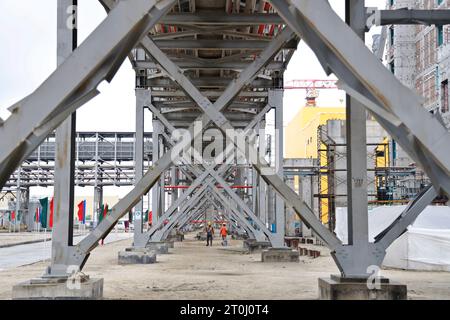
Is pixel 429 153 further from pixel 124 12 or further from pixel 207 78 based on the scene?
pixel 207 78

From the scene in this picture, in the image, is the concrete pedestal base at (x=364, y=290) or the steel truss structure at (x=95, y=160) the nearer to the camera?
the concrete pedestal base at (x=364, y=290)

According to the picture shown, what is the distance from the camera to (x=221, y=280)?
14.0 m

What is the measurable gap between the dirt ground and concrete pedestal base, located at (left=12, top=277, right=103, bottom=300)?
4.68ft

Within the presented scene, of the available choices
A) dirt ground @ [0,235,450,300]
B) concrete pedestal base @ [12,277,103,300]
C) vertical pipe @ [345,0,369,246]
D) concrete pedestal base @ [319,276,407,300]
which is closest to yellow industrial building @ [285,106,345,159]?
dirt ground @ [0,235,450,300]

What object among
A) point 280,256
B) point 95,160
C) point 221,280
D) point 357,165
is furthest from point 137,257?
point 95,160

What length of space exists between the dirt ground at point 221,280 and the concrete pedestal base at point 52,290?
4.68 ft

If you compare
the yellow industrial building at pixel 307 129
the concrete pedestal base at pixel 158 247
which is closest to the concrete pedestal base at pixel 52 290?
the concrete pedestal base at pixel 158 247

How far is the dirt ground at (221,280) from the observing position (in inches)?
436

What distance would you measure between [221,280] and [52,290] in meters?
5.90

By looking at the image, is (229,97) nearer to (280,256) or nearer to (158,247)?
(280,256)

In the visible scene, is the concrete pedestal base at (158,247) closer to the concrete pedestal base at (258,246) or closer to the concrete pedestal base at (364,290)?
the concrete pedestal base at (258,246)

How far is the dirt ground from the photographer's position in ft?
36.4

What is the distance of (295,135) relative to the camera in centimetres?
8381

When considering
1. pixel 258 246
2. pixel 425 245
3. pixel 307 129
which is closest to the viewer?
pixel 425 245
